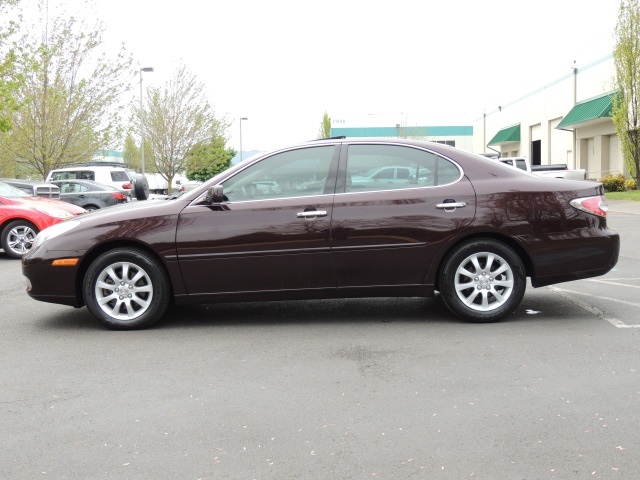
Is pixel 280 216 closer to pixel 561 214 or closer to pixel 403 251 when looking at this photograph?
pixel 403 251

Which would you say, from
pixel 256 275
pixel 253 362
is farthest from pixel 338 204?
pixel 253 362

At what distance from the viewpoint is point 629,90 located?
32.6 m

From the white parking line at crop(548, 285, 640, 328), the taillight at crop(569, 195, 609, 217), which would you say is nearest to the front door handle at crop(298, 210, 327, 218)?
the taillight at crop(569, 195, 609, 217)

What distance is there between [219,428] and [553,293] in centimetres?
512

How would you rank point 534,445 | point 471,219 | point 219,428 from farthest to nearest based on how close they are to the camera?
point 471,219 → point 219,428 → point 534,445

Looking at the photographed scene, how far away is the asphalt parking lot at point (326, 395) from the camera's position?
3.50 meters

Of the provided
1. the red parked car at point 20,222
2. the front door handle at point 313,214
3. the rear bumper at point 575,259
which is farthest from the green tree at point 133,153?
the rear bumper at point 575,259

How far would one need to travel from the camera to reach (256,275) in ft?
21.0

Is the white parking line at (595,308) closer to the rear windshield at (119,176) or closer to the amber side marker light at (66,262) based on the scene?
the amber side marker light at (66,262)

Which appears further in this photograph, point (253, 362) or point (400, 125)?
point (400, 125)

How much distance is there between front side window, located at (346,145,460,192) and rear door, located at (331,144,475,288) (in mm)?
73

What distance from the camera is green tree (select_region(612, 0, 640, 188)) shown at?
32500mm

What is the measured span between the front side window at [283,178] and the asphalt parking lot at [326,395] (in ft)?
3.76

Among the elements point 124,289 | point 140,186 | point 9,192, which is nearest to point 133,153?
point 9,192
